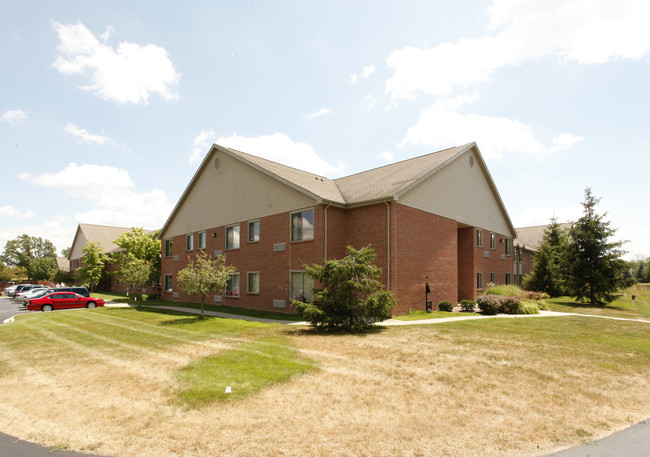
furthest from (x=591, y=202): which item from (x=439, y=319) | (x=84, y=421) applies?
(x=84, y=421)

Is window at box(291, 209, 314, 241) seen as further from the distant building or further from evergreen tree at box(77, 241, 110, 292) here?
the distant building

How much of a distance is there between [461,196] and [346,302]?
46.4 ft

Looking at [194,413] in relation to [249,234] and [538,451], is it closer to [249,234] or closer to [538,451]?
[538,451]

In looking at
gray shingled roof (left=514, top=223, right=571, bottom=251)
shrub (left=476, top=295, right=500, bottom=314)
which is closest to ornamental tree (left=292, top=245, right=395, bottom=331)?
shrub (left=476, top=295, right=500, bottom=314)

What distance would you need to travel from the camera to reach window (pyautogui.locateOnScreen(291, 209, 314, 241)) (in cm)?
1919

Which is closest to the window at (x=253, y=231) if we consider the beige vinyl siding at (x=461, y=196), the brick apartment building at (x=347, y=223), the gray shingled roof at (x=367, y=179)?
the brick apartment building at (x=347, y=223)

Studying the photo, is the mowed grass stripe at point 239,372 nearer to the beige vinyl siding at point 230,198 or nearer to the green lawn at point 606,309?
the beige vinyl siding at point 230,198

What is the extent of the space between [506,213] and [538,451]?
94.0 feet

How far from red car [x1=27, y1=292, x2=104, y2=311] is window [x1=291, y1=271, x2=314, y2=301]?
695 inches

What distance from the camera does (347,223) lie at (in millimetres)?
19875

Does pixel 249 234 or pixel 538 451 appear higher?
pixel 249 234

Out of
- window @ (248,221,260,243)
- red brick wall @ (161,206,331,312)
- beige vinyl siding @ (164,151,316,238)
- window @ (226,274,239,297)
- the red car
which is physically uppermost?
beige vinyl siding @ (164,151,316,238)

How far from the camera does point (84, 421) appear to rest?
18.7 feet

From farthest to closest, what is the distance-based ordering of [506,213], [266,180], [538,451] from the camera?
[506,213] → [266,180] → [538,451]
